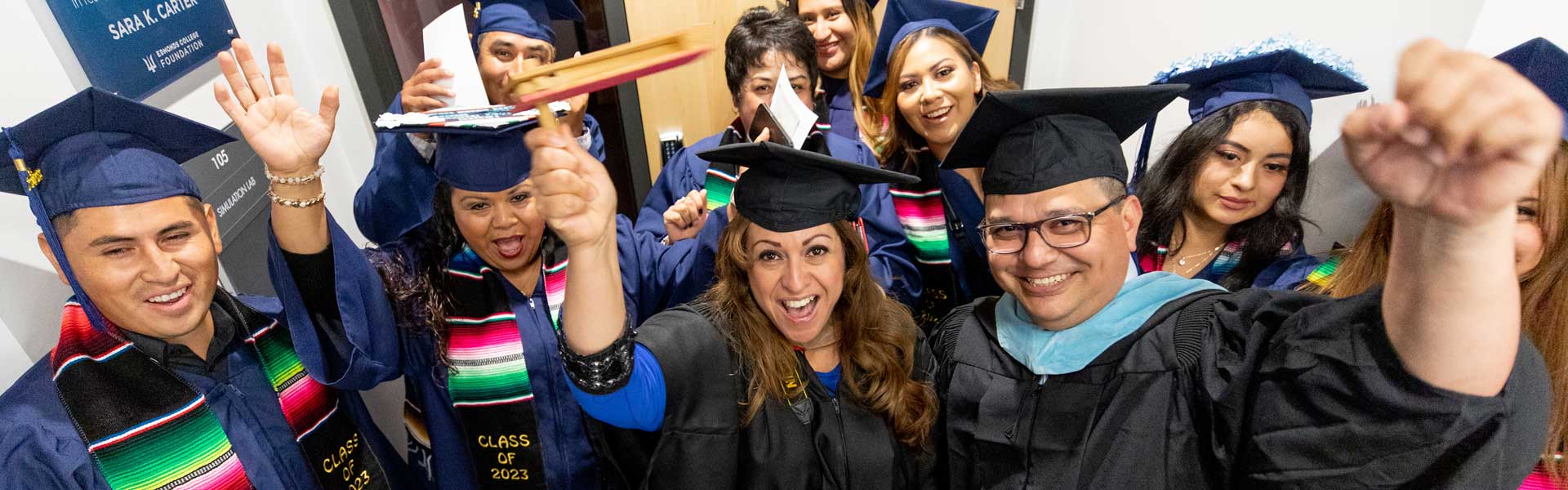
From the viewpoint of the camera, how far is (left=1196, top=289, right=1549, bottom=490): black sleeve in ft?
2.97

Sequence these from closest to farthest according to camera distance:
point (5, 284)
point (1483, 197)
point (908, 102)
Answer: point (1483, 197), point (5, 284), point (908, 102)

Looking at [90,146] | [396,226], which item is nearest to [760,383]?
[396,226]

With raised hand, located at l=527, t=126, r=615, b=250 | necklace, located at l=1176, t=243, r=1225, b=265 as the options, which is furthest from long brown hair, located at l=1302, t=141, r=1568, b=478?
raised hand, located at l=527, t=126, r=615, b=250

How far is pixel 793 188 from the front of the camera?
4.94 feet

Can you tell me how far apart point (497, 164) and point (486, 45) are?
2.93 ft

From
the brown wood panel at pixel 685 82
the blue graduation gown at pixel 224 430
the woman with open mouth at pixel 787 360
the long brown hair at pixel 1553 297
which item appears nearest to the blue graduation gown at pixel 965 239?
the woman with open mouth at pixel 787 360

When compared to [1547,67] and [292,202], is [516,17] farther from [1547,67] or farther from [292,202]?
[1547,67]

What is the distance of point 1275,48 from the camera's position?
195 cm

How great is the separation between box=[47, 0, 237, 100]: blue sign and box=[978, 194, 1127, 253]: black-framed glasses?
2.07 metres

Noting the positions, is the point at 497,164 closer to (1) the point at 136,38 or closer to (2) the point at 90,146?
(2) the point at 90,146

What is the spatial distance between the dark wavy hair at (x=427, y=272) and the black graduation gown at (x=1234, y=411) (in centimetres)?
127

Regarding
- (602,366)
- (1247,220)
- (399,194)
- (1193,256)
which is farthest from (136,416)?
(1247,220)

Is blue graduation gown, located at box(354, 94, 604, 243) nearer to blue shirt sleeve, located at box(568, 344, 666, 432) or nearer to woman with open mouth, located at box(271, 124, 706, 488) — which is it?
woman with open mouth, located at box(271, 124, 706, 488)

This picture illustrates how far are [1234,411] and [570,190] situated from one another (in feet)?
3.88
